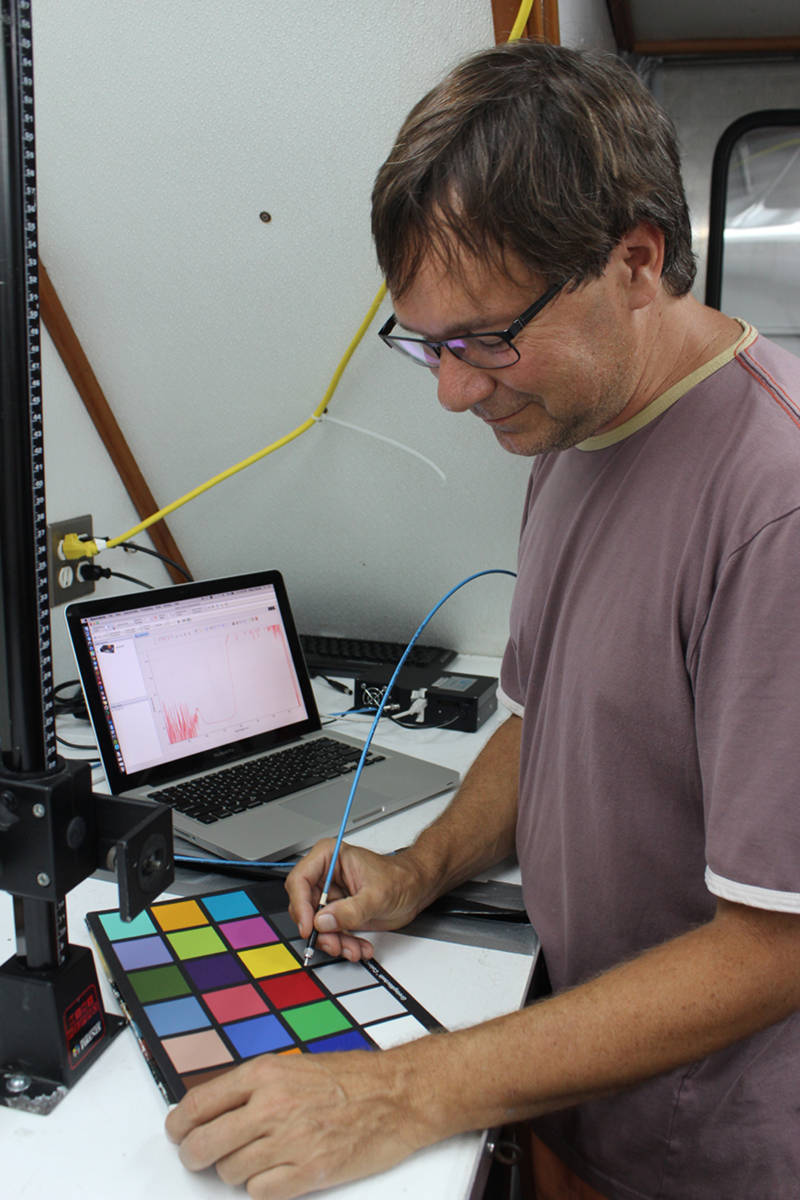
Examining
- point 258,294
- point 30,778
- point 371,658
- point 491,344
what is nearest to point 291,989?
point 30,778

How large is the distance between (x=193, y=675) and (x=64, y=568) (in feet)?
1.44

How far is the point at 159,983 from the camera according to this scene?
0.90 metres

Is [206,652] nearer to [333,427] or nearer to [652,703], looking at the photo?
[333,427]

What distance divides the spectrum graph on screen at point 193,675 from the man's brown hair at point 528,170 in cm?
73

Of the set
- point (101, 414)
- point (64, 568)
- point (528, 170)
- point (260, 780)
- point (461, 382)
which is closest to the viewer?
point (528, 170)

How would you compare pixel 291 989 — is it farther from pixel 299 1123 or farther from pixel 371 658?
pixel 371 658

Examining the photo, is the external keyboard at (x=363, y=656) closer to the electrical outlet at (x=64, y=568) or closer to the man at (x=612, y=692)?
the electrical outlet at (x=64, y=568)

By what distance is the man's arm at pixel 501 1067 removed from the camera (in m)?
0.69

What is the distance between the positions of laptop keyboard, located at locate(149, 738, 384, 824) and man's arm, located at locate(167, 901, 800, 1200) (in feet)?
1.82

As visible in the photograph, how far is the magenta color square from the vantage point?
97 centimetres

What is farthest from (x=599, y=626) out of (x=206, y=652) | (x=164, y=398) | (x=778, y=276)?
(x=778, y=276)

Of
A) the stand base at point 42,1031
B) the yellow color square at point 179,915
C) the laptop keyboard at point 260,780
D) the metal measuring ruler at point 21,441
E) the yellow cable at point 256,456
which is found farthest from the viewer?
the yellow cable at point 256,456

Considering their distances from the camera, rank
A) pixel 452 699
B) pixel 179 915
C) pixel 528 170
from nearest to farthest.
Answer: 1. pixel 528 170
2. pixel 179 915
3. pixel 452 699

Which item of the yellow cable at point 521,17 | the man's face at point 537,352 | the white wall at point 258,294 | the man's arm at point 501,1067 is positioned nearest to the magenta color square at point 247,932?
the man's arm at point 501,1067
